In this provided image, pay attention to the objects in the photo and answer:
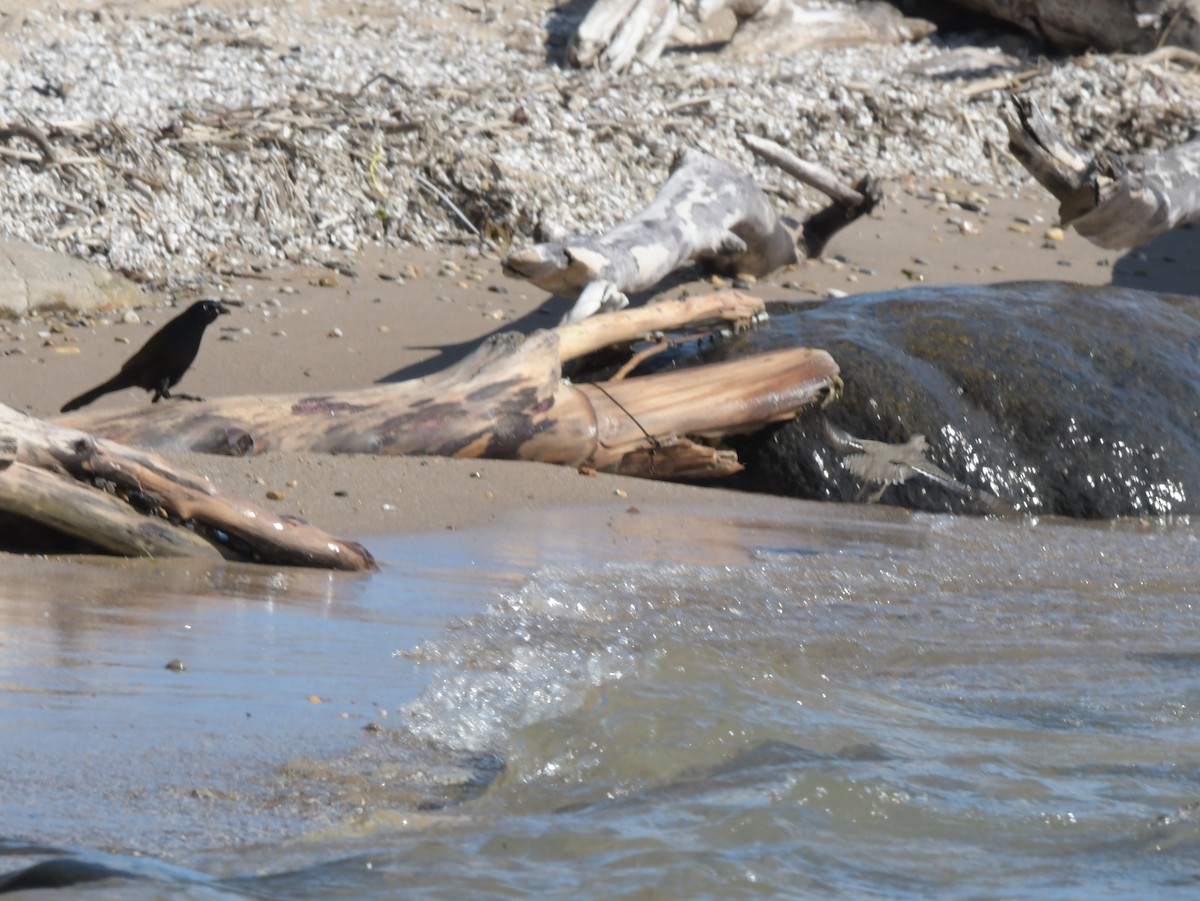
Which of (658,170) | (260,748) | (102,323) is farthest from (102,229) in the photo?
(260,748)

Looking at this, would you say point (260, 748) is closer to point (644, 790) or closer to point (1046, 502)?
point (644, 790)

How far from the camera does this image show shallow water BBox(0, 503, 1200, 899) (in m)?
2.29

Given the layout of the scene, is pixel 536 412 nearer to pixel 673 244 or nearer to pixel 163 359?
pixel 163 359

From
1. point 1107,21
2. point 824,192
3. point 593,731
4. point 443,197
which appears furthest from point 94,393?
point 1107,21

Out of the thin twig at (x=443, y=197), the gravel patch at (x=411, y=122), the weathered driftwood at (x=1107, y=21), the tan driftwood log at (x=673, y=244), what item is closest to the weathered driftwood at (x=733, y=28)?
the gravel patch at (x=411, y=122)

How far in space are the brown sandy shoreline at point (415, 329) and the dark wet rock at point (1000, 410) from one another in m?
0.52

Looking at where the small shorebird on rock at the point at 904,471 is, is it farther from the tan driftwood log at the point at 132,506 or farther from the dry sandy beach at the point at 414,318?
the tan driftwood log at the point at 132,506

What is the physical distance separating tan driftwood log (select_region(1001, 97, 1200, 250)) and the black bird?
3.95 metres

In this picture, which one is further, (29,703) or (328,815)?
(29,703)

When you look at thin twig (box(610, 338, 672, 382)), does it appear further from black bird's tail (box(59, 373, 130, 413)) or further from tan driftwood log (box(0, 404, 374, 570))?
tan driftwood log (box(0, 404, 374, 570))

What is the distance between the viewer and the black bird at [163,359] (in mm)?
5719

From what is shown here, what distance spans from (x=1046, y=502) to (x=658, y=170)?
14.2ft

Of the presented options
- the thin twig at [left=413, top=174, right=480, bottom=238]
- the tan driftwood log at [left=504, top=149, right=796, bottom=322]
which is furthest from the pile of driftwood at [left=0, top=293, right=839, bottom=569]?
the thin twig at [left=413, top=174, right=480, bottom=238]

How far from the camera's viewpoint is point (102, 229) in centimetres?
800
